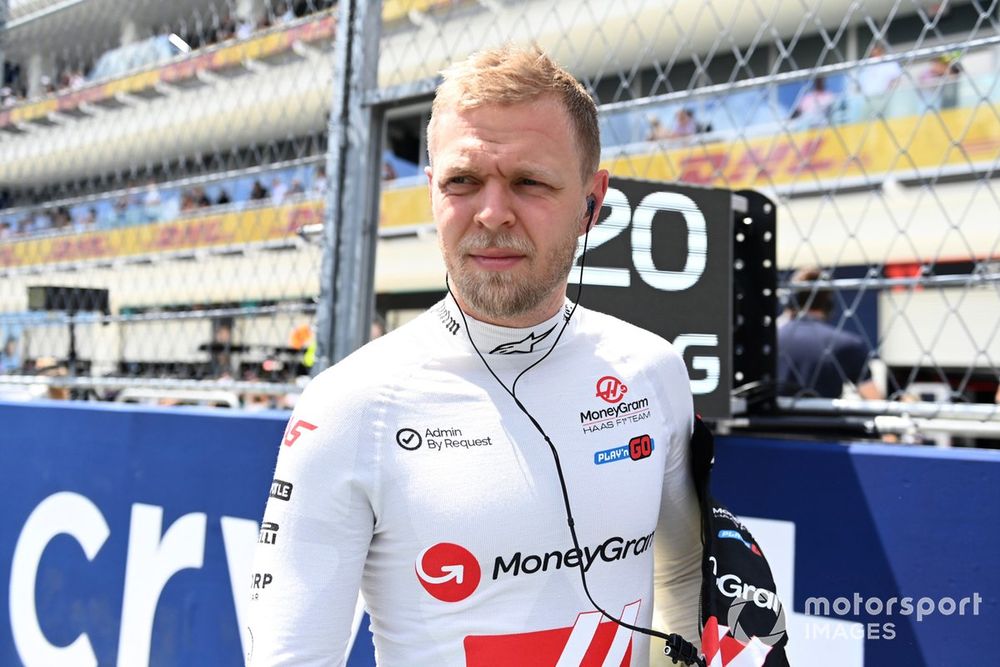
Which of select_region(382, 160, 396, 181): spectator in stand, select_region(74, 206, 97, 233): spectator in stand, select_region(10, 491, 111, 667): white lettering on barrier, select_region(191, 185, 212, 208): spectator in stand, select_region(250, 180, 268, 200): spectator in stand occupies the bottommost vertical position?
select_region(10, 491, 111, 667): white lettering on barrier

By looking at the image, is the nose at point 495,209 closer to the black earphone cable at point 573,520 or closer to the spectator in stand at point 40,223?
the black earphone cable at point 573,520

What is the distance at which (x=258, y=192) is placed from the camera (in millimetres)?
3314

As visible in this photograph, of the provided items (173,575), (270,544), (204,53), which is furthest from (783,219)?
(270,544)

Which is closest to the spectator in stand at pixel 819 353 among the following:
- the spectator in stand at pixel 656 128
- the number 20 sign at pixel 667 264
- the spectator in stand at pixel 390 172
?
the spectator in stand at pixel 656 128

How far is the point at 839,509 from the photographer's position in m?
1.52

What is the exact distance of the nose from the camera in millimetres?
1076

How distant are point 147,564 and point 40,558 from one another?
1.82 ft

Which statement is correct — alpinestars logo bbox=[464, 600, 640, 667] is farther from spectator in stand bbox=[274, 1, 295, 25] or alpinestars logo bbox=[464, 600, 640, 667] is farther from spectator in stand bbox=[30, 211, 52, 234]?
spectator in stand bbox=[30, 211, 52, 234]

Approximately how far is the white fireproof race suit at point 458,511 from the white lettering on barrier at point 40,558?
1760 millimetres

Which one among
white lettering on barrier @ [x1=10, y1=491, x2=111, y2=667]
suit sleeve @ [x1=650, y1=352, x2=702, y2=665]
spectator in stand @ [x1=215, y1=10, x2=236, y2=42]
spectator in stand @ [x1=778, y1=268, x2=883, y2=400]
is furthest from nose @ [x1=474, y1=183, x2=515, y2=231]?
spectator in stand @ [x1=215, y1=10, x2=236, y2=42]

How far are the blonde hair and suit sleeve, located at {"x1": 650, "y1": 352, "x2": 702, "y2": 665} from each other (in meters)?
0.43

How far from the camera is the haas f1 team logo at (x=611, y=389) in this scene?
1.23 meters

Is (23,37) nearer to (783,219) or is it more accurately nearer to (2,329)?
(2,329)

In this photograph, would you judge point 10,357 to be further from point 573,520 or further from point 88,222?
point 573,520
